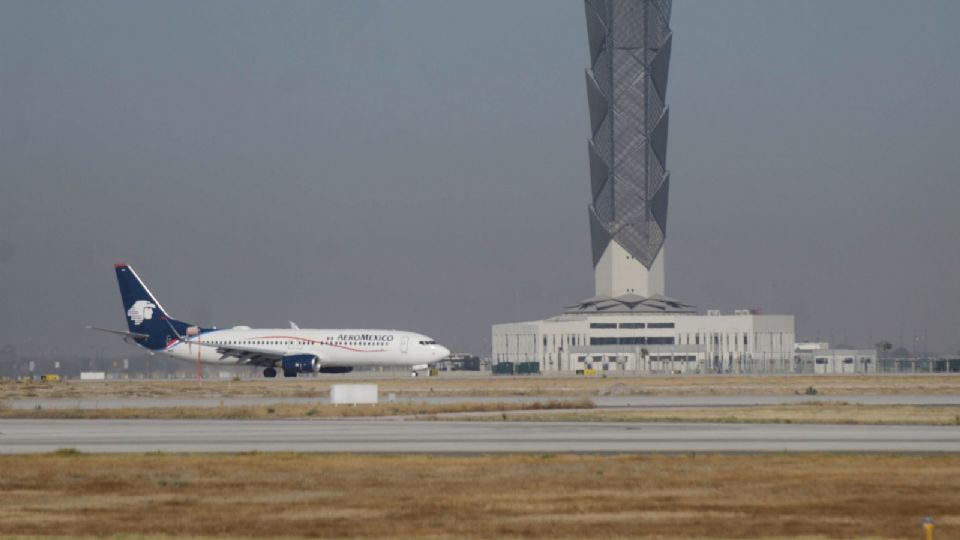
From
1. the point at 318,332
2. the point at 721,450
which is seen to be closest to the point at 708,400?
the point at 721,450

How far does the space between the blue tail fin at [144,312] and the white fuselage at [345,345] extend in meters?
3.88

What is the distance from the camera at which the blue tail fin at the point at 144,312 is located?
4884 inches

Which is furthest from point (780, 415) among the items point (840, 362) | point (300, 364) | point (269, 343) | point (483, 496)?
point (840, 362)

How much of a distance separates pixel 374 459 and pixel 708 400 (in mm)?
39125

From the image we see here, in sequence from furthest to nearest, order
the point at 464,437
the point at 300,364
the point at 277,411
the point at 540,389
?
the point at 300,364 → the point at 540,389 → the point at 277,411 → the point at 464,437

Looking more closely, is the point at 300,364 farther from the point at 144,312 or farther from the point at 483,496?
the point at 483,496

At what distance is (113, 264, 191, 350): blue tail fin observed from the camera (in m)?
124

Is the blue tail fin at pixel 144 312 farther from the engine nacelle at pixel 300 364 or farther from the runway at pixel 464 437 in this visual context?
the runway at pixel 464 437

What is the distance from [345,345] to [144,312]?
1877 centimetres

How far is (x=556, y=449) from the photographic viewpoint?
3947 centimetres

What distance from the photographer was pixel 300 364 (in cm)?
11969

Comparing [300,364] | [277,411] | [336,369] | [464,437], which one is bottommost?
[464,437]

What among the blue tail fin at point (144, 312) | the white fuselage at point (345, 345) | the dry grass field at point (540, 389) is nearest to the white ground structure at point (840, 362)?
the white fuselage at point (345, 345)

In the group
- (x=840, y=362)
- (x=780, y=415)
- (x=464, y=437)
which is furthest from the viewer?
(x=840, y=362)
